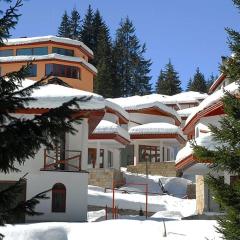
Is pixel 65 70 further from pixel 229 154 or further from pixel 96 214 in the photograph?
pixel 229 154

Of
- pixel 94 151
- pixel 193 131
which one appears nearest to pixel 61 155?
pixel 193 131

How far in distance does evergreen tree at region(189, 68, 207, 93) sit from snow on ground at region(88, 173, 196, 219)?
59.3 m

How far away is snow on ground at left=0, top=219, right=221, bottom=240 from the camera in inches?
631

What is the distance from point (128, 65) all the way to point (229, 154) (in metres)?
83.3

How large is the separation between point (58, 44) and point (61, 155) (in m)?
31.9

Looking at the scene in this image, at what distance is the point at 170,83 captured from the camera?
95.0 meters

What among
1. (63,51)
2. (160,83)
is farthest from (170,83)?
(63,51)

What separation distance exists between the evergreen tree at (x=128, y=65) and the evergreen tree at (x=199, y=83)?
8719 mm

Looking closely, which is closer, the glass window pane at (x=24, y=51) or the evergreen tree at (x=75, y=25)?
the glass window pane at (x=24, y=51)

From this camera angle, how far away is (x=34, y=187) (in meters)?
22.5

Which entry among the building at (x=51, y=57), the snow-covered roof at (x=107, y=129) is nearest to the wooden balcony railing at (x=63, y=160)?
the snow-covered roof at (x=107, y=129)

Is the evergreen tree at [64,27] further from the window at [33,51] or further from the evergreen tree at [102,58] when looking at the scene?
the window at [33,51]

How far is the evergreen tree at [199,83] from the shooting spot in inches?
3846

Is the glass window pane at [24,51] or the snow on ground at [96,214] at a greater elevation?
the glass window pane at [24,51]
